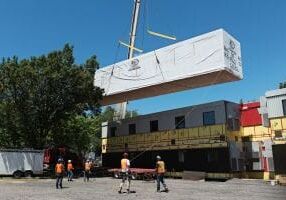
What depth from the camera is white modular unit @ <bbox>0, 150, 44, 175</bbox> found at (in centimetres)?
3394

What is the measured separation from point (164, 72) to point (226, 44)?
6011 millimetres

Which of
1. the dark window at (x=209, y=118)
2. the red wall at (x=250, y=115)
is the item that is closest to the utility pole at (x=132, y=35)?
the dark window at (x=209, y=118)

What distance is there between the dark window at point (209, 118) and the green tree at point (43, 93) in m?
10.4

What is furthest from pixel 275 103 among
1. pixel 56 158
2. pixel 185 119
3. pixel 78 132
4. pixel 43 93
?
pixel 78 132

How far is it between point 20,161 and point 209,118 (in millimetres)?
17238

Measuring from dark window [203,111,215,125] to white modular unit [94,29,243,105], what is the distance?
333cm

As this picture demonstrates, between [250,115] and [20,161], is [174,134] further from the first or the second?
[20,161]

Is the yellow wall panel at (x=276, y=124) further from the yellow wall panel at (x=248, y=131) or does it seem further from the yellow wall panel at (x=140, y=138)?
the yellow wall panel at (x=140, y=138)

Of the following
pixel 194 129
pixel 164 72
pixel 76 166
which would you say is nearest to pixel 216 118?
pixel 194 129

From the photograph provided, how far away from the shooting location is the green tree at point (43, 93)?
3750 centimetres

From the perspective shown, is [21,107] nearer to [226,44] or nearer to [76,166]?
[76,166]

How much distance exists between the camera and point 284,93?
1194 inches

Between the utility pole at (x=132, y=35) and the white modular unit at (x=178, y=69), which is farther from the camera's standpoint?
the utility pole at (x=132, y=35)

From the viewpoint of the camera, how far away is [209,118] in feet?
120
